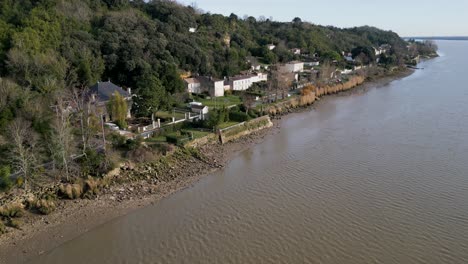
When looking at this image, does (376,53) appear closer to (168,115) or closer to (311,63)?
(311,63)

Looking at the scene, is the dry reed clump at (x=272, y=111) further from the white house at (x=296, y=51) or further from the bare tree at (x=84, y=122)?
the white house at (x=296, y=51)

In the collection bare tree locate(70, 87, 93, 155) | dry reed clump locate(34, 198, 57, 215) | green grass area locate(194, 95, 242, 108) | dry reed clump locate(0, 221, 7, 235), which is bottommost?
dry reed clump locate(0, 221, 7, 235)

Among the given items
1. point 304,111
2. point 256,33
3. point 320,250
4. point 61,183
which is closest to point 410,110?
point 304,111

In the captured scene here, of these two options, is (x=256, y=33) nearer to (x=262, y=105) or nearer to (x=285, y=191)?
(x=262, y=105)

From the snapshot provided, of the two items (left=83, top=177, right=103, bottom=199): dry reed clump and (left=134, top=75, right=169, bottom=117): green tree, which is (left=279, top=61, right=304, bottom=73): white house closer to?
(left=134, top=75, right=169, bottom=117): green tree

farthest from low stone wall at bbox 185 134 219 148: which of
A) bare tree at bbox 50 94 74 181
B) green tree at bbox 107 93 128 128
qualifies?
bare tree at bbox 50 94 74 181

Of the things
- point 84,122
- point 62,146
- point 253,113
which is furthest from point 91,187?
point 253,113

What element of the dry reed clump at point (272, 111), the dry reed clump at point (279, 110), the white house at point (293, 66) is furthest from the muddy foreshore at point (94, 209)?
the white house at point (293, 66)
